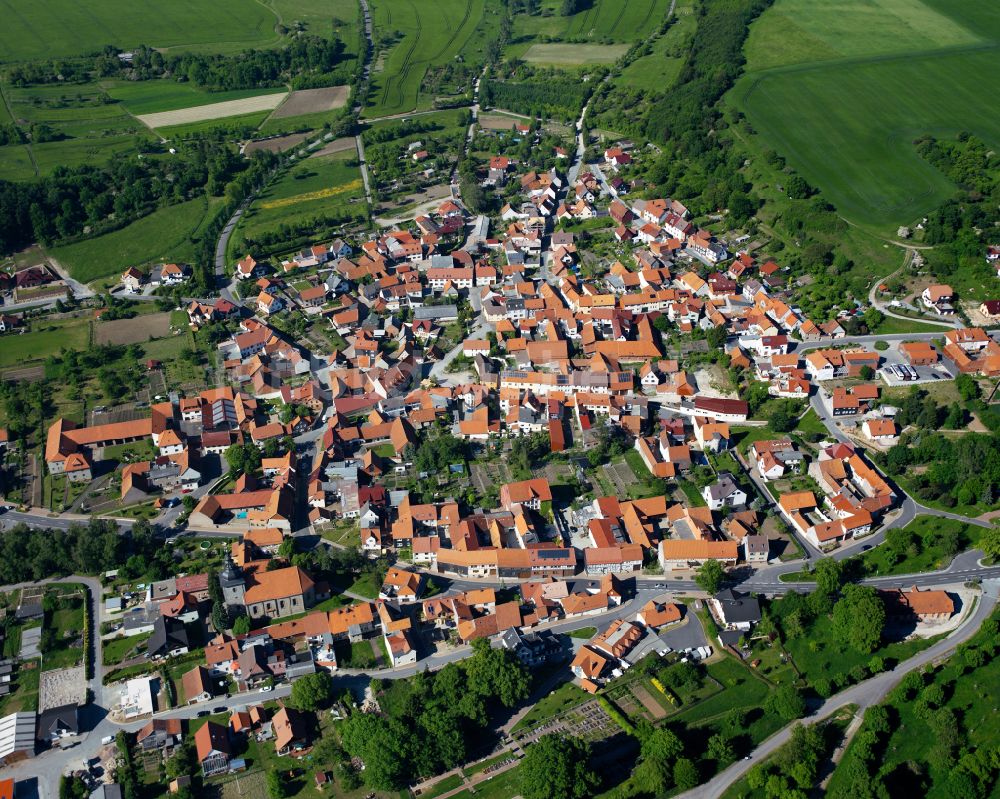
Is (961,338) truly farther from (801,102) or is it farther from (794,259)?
(801,102)

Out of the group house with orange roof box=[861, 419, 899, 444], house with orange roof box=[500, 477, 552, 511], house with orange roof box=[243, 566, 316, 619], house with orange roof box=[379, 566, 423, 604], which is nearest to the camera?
house with orange roof box=[243, 566, 316, 619]

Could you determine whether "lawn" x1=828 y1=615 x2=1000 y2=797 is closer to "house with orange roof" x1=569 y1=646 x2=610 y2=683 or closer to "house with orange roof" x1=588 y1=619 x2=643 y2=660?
"house with orange roof" x1=588 y1=619 x2=643 y2=660

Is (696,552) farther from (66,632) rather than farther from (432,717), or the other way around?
(66,632)

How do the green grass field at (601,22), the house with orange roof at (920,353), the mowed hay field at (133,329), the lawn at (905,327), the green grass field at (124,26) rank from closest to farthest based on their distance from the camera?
the house with orange roof at (920,353) < the lawn at (905,327) < the mowed hay field at (133,329) < the green grass field at (601,22) < the green grass field at (124,26)

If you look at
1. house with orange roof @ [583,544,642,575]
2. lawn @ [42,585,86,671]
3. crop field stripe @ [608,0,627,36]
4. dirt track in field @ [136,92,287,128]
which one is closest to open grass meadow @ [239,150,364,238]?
dirt track in field @ [136,92,287,128]

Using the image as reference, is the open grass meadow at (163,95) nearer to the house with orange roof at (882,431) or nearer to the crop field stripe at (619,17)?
the crop field stripe at (619,17)

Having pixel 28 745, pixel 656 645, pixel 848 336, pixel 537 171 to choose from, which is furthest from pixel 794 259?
pixel 28 745

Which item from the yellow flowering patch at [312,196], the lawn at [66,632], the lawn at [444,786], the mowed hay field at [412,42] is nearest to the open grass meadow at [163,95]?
the mowed hay field at [412,42]
